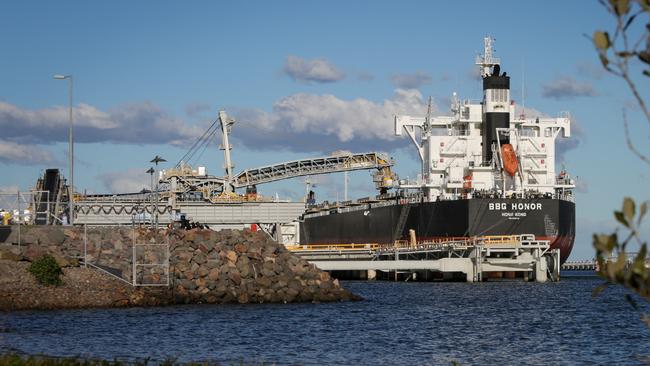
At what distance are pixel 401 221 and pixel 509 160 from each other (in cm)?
901

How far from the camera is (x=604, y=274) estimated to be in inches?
311

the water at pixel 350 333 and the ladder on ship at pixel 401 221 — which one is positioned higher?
the ladder on ship at pixel 401 221

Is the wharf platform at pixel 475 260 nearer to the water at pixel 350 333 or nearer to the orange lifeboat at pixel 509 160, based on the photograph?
the orange lifeboat at pixel 509 160

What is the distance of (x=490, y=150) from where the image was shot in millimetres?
71188

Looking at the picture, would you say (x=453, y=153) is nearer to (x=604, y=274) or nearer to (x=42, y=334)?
(x=42, y=334)

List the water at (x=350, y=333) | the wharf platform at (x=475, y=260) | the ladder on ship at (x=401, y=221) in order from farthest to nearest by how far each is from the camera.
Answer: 1. the ladder on ship at (x=401, y=221)
2. the wharf platform at (x=475, y=260)
3. the water at (x=350, y=333)

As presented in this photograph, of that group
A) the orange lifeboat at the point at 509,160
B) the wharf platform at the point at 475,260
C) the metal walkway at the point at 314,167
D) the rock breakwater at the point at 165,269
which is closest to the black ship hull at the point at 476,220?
the wharf platform at the point at 475,260

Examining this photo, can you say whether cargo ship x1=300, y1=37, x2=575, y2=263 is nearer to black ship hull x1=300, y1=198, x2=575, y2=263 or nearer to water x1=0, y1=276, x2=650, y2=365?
black ship hull x1=300, y1=198, x2=575, y2=263

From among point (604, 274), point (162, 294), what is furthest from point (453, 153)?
point (604, 274)

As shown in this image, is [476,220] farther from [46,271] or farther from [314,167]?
[46,271]

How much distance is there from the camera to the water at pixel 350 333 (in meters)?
25.5

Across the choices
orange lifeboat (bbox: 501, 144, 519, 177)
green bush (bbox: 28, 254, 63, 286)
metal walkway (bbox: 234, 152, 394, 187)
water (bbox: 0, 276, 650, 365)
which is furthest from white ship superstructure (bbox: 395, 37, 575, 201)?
green bush (bbox: 28, 254, 63, 286)

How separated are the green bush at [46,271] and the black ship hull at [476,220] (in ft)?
110

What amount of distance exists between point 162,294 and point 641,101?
32850 mm
